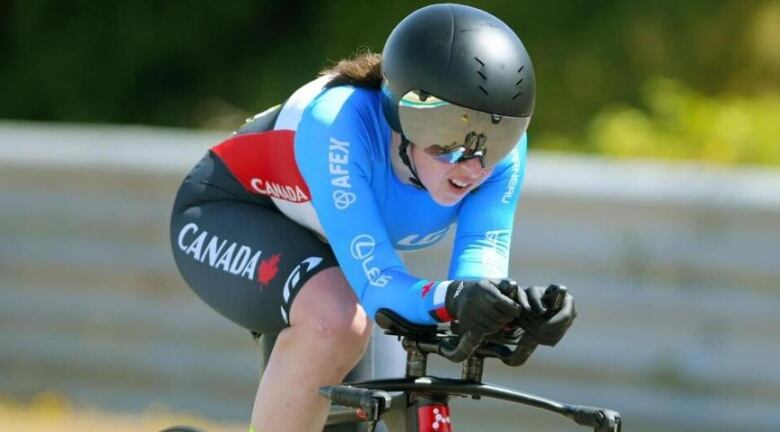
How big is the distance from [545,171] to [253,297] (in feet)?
11.7

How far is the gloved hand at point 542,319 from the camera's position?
3883 mm

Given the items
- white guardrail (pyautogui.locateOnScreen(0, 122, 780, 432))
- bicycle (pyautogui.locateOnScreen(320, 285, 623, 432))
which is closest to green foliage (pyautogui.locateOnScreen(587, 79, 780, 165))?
white guardrail (pyautogui.locateOnScreen(0, 122, 780, 432))

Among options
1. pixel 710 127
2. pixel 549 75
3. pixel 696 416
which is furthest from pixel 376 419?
pixel 549 75

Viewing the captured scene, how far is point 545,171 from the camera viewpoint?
805 centimetres

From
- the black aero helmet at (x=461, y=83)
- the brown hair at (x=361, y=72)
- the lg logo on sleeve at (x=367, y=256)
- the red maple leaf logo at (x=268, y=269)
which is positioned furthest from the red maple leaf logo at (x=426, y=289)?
the brown hair at (x=361, y=72)

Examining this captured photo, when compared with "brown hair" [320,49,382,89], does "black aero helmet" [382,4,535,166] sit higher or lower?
lower

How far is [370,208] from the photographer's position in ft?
14.4

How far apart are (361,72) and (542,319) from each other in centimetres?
123

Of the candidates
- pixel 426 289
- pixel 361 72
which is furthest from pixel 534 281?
pixel 426 289

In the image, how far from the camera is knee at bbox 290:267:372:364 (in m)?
4.36

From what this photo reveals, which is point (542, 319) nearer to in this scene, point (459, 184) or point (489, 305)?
point (489, 305)

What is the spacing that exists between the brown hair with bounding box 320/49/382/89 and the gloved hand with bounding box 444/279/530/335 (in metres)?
1.09

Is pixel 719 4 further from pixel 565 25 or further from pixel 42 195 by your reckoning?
pixel 42 195

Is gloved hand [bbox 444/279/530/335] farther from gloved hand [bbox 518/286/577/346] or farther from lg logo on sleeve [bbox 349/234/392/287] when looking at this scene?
lg logo on sleeve [bbox 349/234/392/287]
